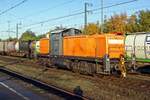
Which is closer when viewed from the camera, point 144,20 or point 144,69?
point 144,69

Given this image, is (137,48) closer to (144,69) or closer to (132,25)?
(144,69)

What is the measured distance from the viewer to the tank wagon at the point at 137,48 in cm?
2578

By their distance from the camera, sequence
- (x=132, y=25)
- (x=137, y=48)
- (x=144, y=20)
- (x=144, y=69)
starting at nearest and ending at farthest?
1. (x=137, y=48)
2. (x=144, y=69)
3. (x=144, y=20)
4. (x=132, y=25)

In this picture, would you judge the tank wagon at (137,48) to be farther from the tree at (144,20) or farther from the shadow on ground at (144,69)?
the tree at (144,20)

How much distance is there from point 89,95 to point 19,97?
3.20 m

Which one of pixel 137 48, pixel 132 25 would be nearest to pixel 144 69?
pixel 137 48

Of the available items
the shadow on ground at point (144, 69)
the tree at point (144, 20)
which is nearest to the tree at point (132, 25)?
the tree at point (144, 20)

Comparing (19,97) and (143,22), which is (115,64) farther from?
(143,22)

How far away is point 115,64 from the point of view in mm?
25234

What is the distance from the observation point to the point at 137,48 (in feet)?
88.2

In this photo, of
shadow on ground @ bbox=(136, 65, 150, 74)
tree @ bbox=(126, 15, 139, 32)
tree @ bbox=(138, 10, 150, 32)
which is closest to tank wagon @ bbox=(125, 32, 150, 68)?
shadow on ground @ bbox=(136, 65, 150, 74)

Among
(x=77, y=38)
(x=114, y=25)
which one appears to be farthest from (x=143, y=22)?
(x=77, y=38)

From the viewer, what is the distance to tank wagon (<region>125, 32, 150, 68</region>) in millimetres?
25781

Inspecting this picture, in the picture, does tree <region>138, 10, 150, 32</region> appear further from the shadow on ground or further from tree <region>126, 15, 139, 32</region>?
the shadow on ground
